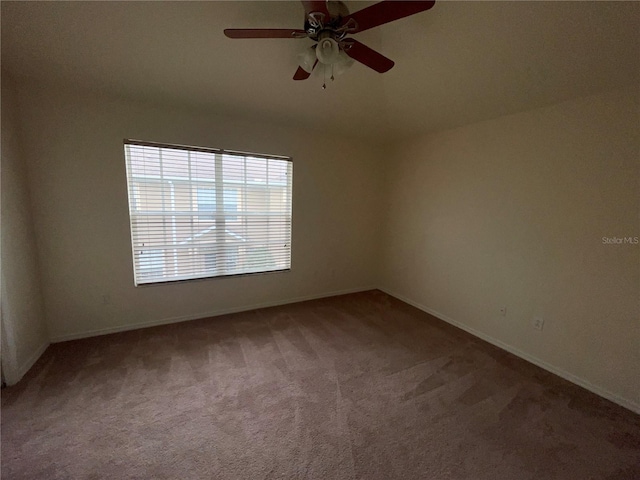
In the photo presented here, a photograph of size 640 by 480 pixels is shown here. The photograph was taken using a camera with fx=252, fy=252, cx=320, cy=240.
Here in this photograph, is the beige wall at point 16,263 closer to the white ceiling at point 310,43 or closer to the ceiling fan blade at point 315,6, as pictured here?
the white ceiling at point 310,43

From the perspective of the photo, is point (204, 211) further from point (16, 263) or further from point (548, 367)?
point (548, 367)

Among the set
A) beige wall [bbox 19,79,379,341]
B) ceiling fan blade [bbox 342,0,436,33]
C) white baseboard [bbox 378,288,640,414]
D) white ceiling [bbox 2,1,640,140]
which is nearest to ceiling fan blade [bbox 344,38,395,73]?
ceiling fan blade [bbox 342,0,436,33]

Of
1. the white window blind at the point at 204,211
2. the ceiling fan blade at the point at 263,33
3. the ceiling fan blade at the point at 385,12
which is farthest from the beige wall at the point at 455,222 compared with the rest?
the ceiling fan blade at the point at 385,12

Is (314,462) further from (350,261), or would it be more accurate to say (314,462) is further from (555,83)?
(555,83)

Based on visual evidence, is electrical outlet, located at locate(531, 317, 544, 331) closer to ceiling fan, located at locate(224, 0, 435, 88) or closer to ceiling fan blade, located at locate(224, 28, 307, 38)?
ceiling fan, located at locate(224, 0, 435, 88)

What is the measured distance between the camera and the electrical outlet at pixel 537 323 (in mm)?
2395

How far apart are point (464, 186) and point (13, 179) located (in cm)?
436

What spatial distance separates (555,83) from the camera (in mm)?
1957

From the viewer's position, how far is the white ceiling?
5.12 feet

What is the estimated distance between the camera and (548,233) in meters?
2.31


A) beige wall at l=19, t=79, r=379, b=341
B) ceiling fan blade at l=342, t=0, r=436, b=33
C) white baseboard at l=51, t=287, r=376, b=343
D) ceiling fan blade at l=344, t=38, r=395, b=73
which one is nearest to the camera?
ceiling fan blade at l=342, t=0, r=436, b=33

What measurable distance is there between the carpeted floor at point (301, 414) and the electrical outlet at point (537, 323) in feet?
1.23

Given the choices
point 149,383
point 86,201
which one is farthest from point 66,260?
point 149,383

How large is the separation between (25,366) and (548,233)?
15.4ft
